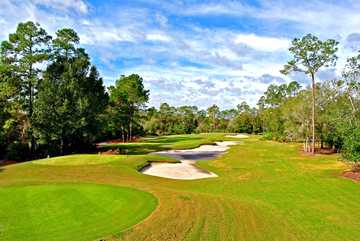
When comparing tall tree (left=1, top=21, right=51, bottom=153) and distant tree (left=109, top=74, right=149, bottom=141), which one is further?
distant tree (left=109, top=74, right=149, bottom=141)

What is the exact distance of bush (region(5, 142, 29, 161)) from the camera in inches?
1590

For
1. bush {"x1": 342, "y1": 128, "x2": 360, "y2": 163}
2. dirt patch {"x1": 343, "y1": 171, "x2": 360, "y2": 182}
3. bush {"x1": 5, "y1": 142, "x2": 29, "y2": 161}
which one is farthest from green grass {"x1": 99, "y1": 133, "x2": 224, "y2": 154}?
bush {"x1": 342, "y1": 128, "x2": 360, "y2": 163}

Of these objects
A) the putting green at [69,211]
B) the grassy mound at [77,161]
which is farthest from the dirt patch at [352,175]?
the grassy mound at [77,161]

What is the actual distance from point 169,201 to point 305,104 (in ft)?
135

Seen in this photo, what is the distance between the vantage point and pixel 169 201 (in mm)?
16875

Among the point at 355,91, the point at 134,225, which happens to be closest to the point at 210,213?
the point at 134,225

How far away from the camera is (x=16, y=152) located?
40.7m

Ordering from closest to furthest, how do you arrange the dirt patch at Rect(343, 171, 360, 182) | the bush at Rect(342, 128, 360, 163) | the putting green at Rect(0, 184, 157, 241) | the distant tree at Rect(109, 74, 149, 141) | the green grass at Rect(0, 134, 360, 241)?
the putting green at Rect(0, 184, 157, 241) → the green grass at Rect(0, 134, 360, 241) → the dirt patch at Rect(343, 171, 360, 182) → the bush at Rect(342, 128, 360, 163) → the distant tree at Rect(109, 74, 149, 141)

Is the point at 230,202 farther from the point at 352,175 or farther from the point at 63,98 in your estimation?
the point at 63,98

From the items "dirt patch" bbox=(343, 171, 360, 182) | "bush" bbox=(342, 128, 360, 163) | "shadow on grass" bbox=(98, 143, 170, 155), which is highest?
"bush" bbox=(342, 128, 360, 163)

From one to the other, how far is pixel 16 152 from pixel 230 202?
3268 centimetres

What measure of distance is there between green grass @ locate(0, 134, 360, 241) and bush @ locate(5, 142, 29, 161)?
12.5m

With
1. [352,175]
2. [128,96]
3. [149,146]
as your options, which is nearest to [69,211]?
[352,175]

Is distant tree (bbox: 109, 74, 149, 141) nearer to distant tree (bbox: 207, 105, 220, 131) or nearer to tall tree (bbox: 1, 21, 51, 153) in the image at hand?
tall tree (bbox: 1, 21, 51, 153)
